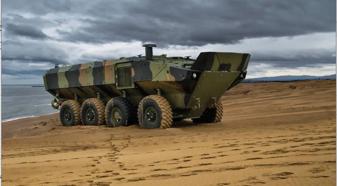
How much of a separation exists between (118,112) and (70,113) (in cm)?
283

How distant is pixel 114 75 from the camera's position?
12.9 meters

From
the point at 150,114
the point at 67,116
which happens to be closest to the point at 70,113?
the point at 67,116

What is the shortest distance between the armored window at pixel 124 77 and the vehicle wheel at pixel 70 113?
277cm

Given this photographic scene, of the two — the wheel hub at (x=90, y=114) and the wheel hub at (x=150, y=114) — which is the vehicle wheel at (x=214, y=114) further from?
the wheel hub at (x=90, y=114)

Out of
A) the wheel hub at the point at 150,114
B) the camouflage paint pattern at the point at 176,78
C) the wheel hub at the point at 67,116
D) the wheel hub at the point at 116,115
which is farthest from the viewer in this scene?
the wheel hub at the point at 67,116

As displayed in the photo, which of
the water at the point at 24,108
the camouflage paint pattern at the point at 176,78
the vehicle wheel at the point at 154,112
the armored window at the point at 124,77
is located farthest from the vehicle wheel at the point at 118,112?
the water at the point at 24,108

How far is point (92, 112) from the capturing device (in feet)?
46.0

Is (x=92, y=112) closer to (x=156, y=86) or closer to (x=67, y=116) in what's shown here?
(x=67, y=116)

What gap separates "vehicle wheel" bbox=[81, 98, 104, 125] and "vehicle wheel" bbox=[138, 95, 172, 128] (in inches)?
87.4

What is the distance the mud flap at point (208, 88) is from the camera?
11.0m

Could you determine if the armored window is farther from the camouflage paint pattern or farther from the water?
the water

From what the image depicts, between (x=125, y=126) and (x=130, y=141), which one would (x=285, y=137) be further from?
(x=125, y=126)

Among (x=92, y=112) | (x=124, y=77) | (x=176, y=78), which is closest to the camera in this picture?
(x=176, y=78)

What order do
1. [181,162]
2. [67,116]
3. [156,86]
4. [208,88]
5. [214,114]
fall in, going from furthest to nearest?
[67,116] → [214,114] → [156,86] → [208,88] → [181,162]
